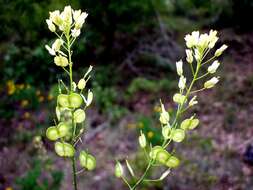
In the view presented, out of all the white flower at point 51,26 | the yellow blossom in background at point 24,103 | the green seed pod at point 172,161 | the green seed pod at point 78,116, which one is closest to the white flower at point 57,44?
the white flower at point 51,26

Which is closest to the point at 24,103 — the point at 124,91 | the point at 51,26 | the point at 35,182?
the point at 124,91

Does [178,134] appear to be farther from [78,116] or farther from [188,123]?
[78,116]

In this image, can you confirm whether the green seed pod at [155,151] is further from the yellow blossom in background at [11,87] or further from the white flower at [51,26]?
the yellow blossom in background at [11,87]

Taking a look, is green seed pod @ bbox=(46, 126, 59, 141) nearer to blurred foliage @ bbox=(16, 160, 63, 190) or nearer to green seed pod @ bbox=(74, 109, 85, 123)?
green seed pod @ bbox=(74, 109, 85, 123)

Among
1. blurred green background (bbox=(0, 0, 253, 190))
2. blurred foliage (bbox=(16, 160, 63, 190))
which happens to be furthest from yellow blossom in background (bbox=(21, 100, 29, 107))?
blurred foliage (bbox=(16, 160, 63, 190))

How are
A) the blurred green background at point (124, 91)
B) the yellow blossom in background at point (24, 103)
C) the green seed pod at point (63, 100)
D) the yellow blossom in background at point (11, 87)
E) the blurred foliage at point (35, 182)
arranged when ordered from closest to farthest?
the green seed pod at point (63, 100) → the blurred foliage at point (35, 182) → the blurred green background at point (124, 91) → the yellow blossom in background at point (24, 103) → the yellow blossom in background at point (11, 87)

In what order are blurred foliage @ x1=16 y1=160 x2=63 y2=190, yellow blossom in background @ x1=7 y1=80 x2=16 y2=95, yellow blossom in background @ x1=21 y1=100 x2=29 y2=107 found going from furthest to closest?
yellow blossom in background @ x1=7 y1=80 x2=16 y2=95 → yellow blossom in background @ x1=21 y1=100 x2=29 y2=107 → blurred foliage @ x1=16 y1=160 x2=63 y2=190

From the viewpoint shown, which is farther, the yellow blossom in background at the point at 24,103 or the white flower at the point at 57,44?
the yellow blossom in background at the point at 24,103
